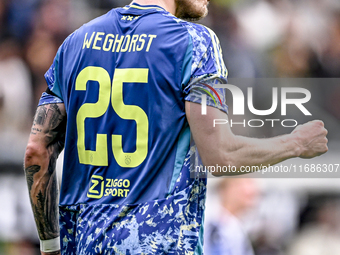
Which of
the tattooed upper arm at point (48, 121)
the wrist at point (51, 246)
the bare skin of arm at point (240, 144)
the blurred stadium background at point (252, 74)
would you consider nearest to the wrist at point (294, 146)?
the bare skin of arm at point (240, 144)

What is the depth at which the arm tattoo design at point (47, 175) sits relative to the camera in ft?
5.47

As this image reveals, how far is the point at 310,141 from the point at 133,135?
2.06 ft

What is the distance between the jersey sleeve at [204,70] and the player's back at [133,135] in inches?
0.8

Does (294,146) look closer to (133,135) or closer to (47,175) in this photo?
(133,135)

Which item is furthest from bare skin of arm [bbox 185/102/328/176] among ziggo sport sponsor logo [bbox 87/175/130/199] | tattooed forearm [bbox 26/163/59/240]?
tattooed forearm [bbox 26/163/59/240]

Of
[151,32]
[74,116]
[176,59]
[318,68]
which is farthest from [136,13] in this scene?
[318,68]

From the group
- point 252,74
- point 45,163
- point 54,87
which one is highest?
point 54,87

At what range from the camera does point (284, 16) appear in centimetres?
468

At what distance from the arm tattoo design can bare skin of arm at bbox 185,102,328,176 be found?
0.59 m

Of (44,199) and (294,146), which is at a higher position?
(294,146)

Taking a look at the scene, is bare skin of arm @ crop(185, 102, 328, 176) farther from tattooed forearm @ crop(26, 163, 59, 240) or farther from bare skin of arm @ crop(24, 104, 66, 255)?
tattooed forearm @ crop(26, 163, 59, 240)

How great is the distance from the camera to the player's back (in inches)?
55.7

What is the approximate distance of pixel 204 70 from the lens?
1411 mm

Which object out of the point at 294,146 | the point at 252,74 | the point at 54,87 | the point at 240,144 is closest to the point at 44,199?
the point at 54,87
